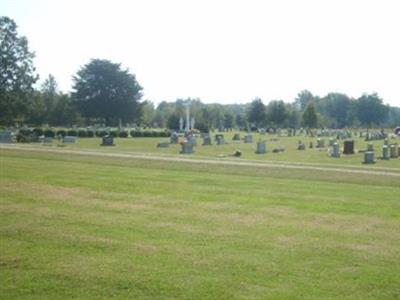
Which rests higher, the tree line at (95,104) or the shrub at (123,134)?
the tree line at (95,104)

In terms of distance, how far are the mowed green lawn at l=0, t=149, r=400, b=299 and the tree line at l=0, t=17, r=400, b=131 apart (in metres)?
56.9

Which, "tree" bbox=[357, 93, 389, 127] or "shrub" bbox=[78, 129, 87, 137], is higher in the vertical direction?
"tree" bbox=[357, 93, 389, 127]

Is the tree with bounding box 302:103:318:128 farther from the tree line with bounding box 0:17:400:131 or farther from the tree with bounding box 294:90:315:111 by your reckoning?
the tree with bounding box 294:90:315:111

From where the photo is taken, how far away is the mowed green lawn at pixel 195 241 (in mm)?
7223

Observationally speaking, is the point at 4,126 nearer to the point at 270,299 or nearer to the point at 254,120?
the point at 254,120

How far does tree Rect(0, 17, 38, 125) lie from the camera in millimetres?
69562

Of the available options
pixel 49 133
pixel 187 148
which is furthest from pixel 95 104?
pixel 187 148

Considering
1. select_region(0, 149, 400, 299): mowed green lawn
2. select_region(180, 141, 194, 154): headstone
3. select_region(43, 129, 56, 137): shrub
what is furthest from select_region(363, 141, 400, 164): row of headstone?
select_region(43, 129, 56, 137): shrub

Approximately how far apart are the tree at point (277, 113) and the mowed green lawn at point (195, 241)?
88.7 m

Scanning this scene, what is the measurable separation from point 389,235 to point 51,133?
53.4 metres

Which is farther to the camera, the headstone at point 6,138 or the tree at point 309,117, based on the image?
the tree at point 309,117

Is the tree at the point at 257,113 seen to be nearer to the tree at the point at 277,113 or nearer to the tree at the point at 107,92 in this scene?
the tree at the point at 277,113

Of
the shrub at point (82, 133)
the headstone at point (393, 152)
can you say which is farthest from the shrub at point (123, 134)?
the headstone at point (393, 152)

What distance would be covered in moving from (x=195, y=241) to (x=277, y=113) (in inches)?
3859
